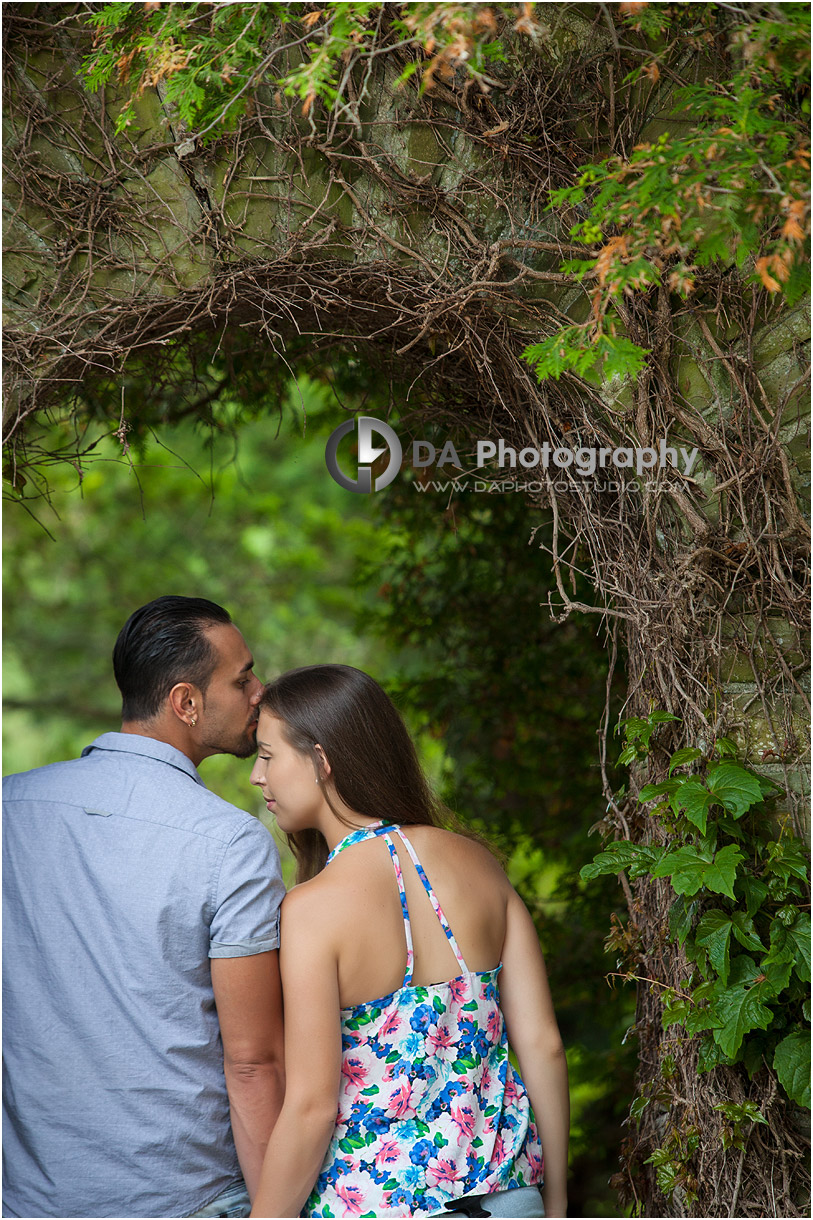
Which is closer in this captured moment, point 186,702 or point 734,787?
point 734,787

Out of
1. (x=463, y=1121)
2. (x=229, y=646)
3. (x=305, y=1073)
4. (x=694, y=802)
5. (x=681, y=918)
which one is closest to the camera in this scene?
(x=305, y=1073)

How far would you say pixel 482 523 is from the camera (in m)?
3.47

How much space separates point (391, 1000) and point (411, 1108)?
0.18 m

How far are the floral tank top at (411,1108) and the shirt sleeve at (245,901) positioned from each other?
19 cm

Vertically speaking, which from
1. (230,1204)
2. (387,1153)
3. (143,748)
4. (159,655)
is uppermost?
(159,655)

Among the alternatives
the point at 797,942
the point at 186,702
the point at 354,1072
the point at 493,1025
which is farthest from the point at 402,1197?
the point at 186,702

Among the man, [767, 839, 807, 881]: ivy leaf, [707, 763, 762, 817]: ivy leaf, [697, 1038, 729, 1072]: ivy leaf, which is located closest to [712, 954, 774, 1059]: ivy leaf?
[697, 1038, 729, 1072]: ivy leaf

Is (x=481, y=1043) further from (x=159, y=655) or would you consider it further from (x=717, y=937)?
(x=159, y=655)

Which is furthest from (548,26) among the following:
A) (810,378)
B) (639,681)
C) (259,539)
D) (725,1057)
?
(259,539)

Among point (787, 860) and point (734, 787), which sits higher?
point (734, 787)

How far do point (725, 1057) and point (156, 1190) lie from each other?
989 mm

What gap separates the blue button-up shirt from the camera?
5.11 ft

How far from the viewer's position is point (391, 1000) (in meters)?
1.54

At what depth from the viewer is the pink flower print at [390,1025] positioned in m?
1.53
